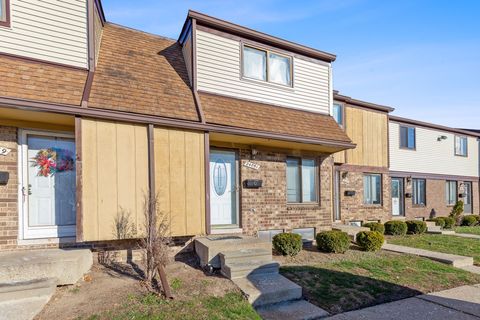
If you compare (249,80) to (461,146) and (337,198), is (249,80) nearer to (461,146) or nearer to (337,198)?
(337,198)

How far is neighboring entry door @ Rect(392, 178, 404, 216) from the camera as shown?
16547 millimetres

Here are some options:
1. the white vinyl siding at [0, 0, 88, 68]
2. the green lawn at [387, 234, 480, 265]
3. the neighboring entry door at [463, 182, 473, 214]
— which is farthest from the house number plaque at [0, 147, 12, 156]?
the neighboring entry door at [463, 182, 473, 214]

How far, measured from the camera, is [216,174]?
27.3 ft

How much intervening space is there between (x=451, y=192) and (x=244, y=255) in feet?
61.6

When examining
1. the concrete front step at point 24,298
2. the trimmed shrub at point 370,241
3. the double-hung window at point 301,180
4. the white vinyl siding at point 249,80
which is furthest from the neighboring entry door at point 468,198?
the concrete front step at point 24,298

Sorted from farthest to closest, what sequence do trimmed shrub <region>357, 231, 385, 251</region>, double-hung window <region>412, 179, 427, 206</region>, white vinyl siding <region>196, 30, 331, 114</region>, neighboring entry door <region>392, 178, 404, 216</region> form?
double-hung window <region>412, 179, 427, 206</region>, neighboring entry door <region>392, 178, 404, 216</region>, trimmed shrub <region>357, 231, 385, 251</region>, white vinyl siding <region>196, 30, 331, 114</region>

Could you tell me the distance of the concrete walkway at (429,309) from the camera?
4.82 metres

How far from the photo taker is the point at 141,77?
23.9 feet

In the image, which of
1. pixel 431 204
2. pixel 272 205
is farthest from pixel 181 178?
pixel 431 204

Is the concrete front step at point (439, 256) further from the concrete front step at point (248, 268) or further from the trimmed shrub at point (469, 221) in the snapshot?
the trimmed shrub at point (469, 221)

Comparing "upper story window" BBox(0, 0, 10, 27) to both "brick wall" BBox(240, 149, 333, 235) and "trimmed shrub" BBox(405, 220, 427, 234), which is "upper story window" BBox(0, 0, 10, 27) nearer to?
"brick wall" BBox(240, 149, 333, 235)

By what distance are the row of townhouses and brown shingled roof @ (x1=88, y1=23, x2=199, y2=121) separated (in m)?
0.04

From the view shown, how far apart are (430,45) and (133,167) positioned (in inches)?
416

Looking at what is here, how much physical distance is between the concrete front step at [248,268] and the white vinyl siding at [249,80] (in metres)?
4.34
